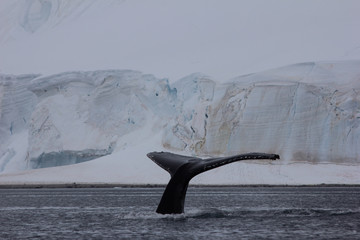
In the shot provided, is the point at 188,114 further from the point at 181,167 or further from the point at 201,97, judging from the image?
the point at 181,167

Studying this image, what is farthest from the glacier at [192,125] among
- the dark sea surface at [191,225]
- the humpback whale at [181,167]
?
the humpback whale at [181,167]

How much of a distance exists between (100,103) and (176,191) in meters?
49.0

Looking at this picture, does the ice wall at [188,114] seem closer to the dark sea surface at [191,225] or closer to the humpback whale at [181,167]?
the dark sea surface at [191,225]

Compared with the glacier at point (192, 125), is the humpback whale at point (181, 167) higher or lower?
lower

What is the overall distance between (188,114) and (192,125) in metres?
1.21

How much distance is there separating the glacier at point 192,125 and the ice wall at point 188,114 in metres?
0.10

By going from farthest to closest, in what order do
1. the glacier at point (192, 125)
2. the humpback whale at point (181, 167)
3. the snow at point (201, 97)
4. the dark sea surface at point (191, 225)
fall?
1. the snow at point (201, 97)
2. the glacier at point (192, 125)
3. the humpback whale at point (181, 167)
4. the dark sea surface at point (191, 225)

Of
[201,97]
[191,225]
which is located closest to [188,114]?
[201,97]

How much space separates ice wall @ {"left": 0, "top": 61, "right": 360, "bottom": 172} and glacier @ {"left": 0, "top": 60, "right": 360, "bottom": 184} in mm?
98

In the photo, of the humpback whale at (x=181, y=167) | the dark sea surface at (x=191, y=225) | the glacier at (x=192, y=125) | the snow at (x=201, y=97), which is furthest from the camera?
the snow at (x=201, y=97)

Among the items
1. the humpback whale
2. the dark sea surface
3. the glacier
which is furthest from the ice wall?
the humpback whale

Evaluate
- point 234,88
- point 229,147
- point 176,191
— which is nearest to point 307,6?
point 234,88

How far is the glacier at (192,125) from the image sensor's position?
61594 millimetres

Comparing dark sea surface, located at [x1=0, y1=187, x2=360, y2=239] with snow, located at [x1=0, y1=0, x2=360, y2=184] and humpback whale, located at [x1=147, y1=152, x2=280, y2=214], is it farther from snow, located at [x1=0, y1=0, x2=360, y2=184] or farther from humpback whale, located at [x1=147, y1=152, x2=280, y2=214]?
snow, located at [x1=0, y1=0, x2=360, y2=184]
